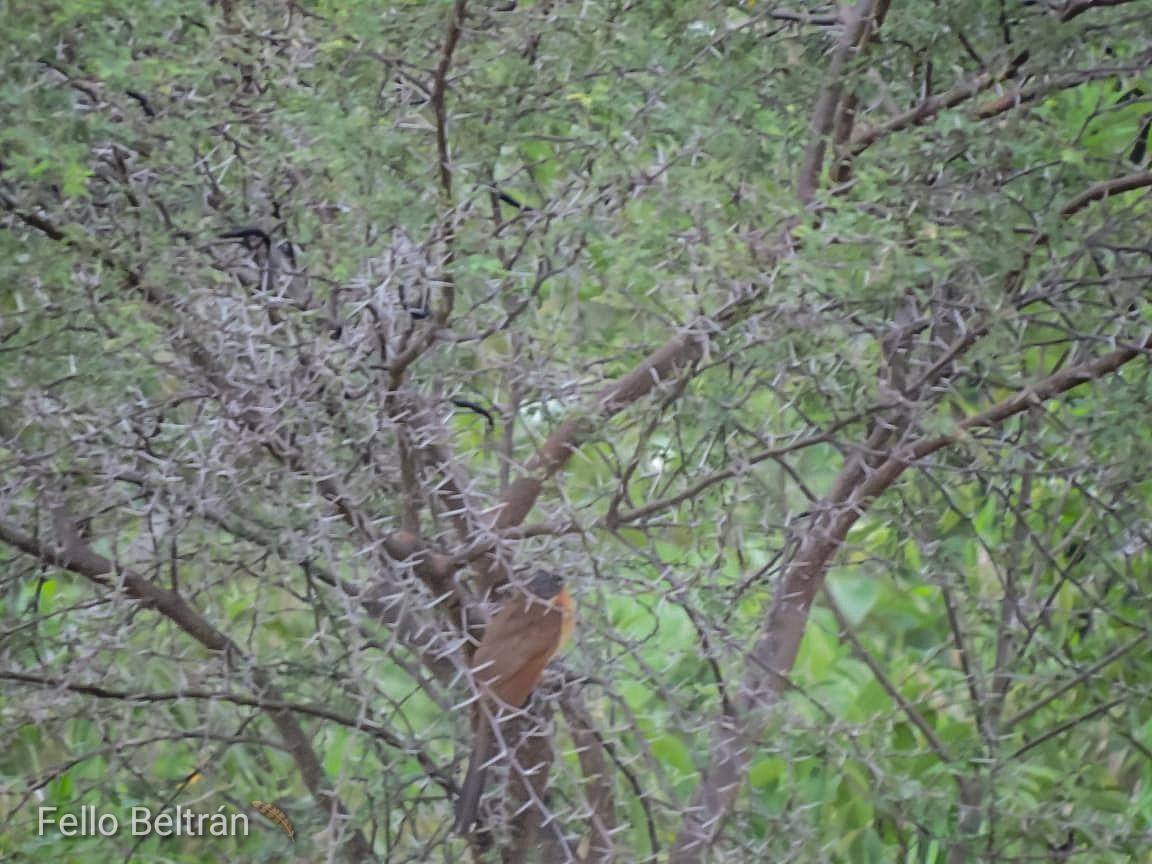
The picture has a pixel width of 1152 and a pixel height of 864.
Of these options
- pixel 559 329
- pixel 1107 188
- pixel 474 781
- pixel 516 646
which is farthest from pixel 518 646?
pixel 1107 188

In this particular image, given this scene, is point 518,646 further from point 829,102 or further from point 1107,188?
point 1107,188

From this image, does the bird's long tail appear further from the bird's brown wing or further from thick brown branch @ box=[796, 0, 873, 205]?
thick brown branch @ box=[796, 0, 873, 205]

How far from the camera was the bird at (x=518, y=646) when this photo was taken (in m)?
2.79

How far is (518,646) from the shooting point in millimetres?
2799

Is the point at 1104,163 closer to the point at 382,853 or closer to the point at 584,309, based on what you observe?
the point at 584,309

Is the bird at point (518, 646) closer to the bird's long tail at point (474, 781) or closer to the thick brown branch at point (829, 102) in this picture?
the bird's long tail at point (474, 781)

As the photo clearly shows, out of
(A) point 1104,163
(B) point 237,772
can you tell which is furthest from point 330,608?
(A) point 1104,163

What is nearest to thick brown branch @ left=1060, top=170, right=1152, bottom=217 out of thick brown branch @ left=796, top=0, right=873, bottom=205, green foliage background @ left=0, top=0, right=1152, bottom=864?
green foliage background @ left=0, top=0, right=1152, bottom=864

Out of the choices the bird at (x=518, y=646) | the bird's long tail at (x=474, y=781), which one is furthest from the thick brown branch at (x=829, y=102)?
the bird's long tail at (x=474, y=781)

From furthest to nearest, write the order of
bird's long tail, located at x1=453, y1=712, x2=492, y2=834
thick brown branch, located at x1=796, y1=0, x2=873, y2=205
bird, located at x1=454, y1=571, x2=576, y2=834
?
thick brown branch, located at x1=796, y1=0, x2=873, y2=205 → bird's long tail, located at x1=453, y1=712, x2=492, y2=834 → bird, located at x1=454, y1=571, x2=576, y2=834

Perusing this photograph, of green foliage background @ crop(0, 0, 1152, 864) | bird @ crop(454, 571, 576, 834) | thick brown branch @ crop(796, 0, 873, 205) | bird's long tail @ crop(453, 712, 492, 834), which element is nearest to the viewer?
green foliage background @ crop(0, 0, 1152, 864)

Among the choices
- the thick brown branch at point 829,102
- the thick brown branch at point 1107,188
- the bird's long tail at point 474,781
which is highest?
the thick brown branch at point 829,102

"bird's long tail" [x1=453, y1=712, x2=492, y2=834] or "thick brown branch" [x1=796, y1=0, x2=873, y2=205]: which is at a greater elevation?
"thick brown branch" [x1=796, y1=0, x2=873, y2=205]

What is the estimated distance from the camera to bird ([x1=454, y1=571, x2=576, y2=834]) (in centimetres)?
279
